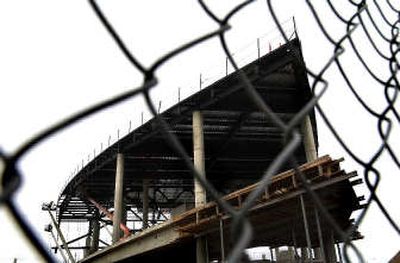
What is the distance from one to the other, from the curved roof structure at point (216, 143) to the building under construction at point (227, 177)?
0.17 feet

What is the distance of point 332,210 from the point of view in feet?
43.5

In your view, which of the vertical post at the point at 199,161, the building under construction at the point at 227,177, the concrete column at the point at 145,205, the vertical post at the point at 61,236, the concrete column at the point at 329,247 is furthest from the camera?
the vertical post at the point at 61,236

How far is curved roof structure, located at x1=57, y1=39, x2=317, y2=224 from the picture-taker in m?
17.1

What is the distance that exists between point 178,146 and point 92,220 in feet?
116

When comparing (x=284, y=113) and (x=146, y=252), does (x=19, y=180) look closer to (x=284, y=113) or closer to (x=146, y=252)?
(x=146, y=252)

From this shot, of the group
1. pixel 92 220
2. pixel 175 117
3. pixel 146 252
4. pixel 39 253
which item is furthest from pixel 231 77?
pixel 92 220

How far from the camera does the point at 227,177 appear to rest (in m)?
26.3

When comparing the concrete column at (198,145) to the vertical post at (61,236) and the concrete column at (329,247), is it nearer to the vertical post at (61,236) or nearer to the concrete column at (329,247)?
the concrete column at (329,247)

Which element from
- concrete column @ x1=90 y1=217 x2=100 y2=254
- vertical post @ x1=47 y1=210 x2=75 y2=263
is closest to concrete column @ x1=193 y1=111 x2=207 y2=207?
concrete column @ x1=90 y1=217 x2=100 y2=254

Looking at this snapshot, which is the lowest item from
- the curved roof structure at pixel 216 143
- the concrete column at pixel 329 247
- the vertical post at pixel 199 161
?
the concrete column at pixel 329 247

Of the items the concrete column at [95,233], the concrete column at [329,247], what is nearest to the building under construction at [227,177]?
the concrete column at [329,247]

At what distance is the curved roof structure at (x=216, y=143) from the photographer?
17.1 m

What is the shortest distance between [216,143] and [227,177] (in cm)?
568

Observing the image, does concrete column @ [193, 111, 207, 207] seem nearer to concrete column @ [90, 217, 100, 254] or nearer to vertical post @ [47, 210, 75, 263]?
concrete column @ [90, 217, 100, 254]
